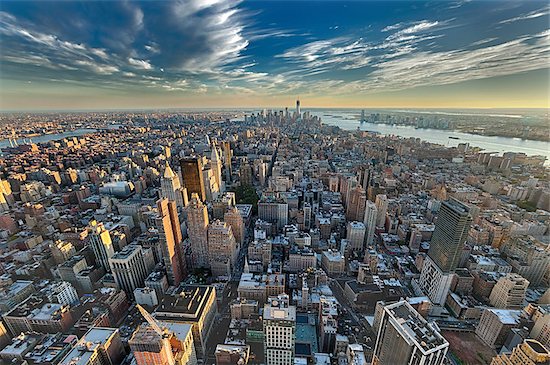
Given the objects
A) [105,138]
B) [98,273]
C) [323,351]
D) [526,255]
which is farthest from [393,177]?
[105,138]

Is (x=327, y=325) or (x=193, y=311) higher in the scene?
(x=193, y=311)

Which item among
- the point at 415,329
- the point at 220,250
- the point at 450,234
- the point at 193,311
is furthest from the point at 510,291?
the point at 220,250

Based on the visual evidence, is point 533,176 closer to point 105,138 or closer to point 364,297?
point 364,297

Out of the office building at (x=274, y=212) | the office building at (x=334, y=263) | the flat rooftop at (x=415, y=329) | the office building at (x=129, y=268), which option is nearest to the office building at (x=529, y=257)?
the office building at (x=334, y=263)

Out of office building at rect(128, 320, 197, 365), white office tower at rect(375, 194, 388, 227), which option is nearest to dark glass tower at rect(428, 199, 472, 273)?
white office tower at rect(375, 194, 388, 227)

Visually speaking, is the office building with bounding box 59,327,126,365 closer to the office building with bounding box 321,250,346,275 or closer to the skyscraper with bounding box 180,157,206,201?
the office building with bounding box 321,250,346,275

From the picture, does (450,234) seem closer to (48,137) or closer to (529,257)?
(529,257)
